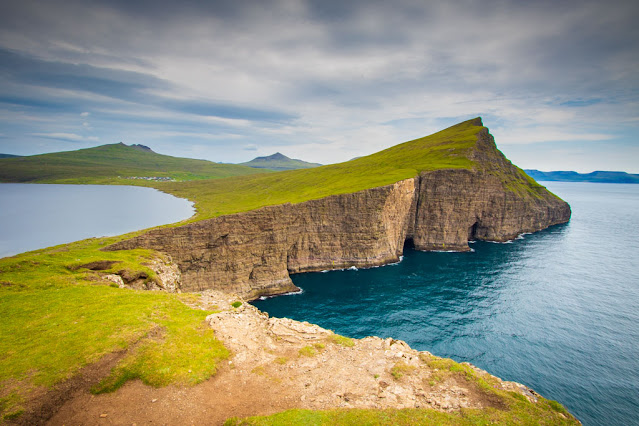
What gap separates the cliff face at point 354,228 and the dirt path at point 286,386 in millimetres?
36853

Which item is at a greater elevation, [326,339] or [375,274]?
[326,339]

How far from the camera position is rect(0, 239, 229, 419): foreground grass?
46.7 ft

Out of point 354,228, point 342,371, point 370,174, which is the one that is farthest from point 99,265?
point 370,174

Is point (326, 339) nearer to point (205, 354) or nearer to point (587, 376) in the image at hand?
point (205, 354)

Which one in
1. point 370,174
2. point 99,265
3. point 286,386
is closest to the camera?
point 286,386

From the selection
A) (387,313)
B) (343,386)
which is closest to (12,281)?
(343,386)

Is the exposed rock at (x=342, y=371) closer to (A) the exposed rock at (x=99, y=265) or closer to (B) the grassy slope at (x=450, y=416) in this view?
(B) the grassy slope at (x=450, y=416)

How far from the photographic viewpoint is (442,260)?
7725cm

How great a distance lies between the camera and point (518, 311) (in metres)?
47.6

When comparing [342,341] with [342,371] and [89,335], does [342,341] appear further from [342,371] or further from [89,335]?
[89,335]

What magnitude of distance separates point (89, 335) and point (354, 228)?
63.7 m

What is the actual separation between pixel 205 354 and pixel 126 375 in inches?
166

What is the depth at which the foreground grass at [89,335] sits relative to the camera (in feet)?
46.7

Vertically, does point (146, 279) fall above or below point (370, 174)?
below
